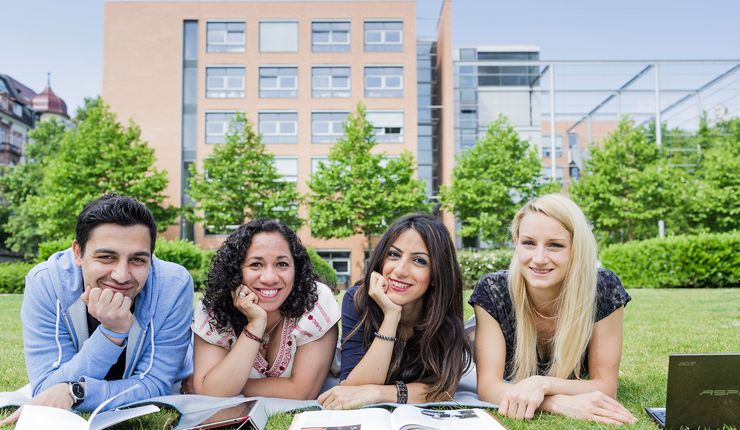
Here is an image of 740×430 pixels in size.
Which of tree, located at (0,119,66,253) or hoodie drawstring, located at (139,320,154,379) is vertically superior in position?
tree, located at (0,119,66,253)

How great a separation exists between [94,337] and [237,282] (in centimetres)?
84

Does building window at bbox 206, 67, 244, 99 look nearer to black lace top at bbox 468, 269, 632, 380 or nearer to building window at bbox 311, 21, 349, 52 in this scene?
building window at bbox 311, 21, 349, 52

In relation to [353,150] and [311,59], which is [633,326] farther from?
Answer: [311,59]

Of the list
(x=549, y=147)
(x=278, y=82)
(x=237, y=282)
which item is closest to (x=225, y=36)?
(x=278, y=82)

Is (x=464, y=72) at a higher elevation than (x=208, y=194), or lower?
higher

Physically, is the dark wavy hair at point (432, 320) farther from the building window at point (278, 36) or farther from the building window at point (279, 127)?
the building window at point (278, 36)

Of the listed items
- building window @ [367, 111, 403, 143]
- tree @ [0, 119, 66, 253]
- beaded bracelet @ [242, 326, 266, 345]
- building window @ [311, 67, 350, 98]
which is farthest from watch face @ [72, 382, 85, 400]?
tree @ [0, 119, 66, 253]

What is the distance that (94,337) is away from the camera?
3.29 m

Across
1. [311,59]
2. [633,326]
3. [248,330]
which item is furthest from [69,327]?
[311,59]

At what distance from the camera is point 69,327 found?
348 cm

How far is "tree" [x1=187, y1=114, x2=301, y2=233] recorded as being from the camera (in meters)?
29.6

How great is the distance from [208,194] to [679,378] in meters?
28.8

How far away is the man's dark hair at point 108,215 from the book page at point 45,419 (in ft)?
2.93

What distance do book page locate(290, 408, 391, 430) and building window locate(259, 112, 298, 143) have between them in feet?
109
